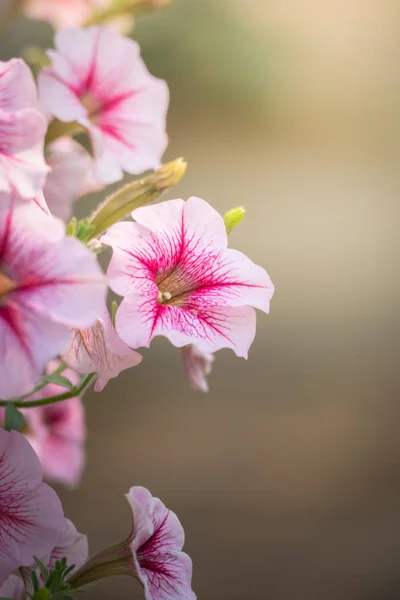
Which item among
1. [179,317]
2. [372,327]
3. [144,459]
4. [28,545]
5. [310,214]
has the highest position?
[179,317]

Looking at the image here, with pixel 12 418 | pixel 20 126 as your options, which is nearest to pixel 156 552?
pixel 12 418

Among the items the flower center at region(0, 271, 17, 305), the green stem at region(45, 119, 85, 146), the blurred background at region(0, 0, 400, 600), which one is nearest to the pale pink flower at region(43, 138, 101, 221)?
the green stem at region(45, 119, 85, 146)

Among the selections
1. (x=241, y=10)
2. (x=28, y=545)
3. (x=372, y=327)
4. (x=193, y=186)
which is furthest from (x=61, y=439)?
(x=241, y=10)

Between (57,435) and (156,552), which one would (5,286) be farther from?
(57,435)

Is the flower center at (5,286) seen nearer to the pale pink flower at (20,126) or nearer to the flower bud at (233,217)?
the pale pink flower at (20,126)

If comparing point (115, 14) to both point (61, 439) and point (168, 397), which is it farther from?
point (168, 397)

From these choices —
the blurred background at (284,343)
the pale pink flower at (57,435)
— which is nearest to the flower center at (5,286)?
the pale pink flower at (57,435)
